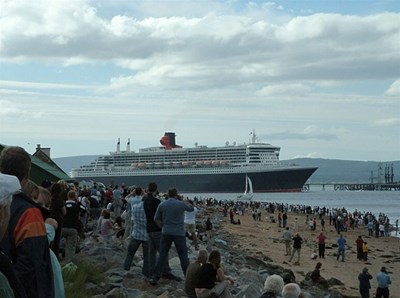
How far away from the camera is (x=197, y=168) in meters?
104

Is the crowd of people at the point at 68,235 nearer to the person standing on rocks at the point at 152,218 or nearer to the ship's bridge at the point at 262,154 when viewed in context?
the person standing on rocks at the point at 152,218

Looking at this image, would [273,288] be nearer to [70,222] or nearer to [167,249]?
[167,249]

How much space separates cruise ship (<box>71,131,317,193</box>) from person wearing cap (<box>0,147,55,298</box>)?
9930cm

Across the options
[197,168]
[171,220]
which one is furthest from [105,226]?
[197,168]

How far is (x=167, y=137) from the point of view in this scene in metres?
112

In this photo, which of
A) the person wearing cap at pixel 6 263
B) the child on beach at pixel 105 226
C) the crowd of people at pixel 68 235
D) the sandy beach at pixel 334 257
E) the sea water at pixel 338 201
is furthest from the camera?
the sea water at pixel 338 201

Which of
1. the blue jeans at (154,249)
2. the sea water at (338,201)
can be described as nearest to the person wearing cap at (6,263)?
the blue jeans at (154,249)

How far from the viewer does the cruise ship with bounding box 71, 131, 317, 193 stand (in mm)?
103312

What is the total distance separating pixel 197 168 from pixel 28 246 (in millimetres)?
100471

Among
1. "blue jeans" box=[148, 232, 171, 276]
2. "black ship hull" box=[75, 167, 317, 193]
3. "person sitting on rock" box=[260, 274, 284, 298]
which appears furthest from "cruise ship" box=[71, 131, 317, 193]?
"person sitting on rock" box=[260, 274, 284, 298]

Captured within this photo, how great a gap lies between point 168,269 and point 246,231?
27049 mm

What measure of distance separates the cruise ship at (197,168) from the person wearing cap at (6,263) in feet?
329

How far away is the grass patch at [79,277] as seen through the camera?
22.3 ft

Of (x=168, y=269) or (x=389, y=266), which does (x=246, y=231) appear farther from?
(x=168, y=269)
